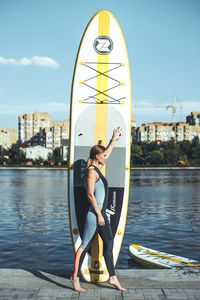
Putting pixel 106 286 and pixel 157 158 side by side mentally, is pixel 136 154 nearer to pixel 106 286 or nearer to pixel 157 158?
pixel 157 158

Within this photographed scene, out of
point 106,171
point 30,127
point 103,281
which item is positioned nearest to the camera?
point 103,281

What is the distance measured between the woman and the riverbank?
0.20m

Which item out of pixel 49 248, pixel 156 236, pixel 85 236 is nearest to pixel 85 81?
pixel 85 236

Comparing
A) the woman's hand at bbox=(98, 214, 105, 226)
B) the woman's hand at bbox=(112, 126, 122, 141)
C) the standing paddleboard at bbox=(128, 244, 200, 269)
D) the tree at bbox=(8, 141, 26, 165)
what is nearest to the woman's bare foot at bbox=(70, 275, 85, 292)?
the woman's hand at bbox=(98, 214, 105, 226)

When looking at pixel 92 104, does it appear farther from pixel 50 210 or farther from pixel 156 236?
Answer: pixel 50 210

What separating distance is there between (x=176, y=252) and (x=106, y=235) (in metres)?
5.01

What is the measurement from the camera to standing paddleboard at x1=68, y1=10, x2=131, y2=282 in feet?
21.5

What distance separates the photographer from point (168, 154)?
113 m

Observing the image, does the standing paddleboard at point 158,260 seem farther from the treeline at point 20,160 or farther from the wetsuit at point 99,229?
the treeline at point 20,160

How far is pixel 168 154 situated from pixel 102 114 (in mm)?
108125

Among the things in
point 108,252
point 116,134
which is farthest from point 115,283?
point 116,134

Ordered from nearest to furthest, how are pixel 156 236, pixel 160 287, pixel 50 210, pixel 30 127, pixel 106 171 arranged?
pixel 160 287 < pixel 106 171 < pixel 156 236 < pixel 50 210 < pixel 30 127

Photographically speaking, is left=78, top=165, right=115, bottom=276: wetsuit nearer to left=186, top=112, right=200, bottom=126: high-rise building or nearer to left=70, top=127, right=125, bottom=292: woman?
left=70, top=127, right=125, bottom=292: woman

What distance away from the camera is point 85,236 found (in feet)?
18.3
